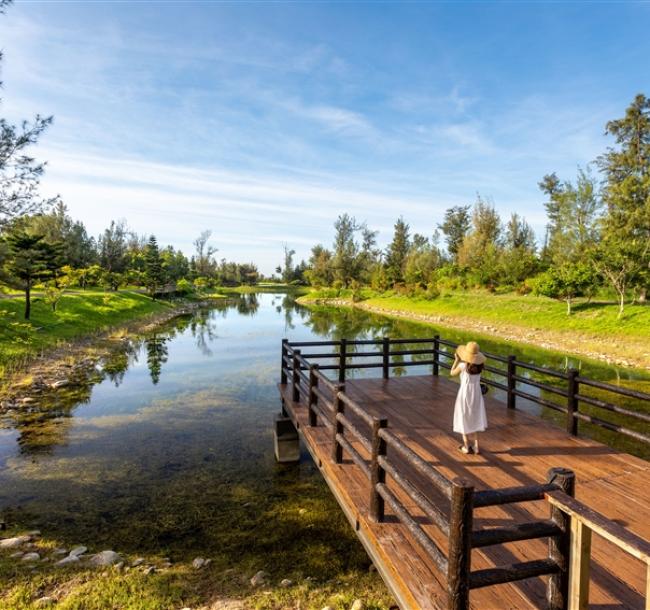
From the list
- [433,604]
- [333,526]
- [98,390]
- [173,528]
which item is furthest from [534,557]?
[98,390]

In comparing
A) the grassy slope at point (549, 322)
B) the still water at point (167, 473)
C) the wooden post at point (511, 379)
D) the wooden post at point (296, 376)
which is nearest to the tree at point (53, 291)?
the still water at point (167, 473)

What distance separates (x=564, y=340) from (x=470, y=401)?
2240 cm

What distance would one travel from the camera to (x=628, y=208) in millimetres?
31781

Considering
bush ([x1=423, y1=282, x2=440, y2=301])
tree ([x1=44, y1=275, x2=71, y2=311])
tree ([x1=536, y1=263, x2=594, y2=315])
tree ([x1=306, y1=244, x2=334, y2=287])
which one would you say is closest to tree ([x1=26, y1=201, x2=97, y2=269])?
tree ([x1=44, y1=275, x2=71, y2=311])

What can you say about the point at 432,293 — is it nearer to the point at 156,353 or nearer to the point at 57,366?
the point at 156,353

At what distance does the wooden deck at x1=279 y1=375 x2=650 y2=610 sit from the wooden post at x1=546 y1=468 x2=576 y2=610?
396 mm

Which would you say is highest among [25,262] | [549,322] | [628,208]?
[628,208]

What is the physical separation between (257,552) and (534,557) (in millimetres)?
3809

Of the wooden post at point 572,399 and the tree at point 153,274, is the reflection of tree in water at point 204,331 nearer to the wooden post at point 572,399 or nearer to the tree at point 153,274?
the tree at point 153,274

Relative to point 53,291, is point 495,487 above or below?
below

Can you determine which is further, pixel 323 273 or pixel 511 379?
pixel 323 273

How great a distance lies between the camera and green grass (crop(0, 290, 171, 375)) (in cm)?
1819

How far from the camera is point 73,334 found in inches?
935

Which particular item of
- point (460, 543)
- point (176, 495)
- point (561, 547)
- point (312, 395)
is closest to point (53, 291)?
point (176, 495)
